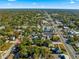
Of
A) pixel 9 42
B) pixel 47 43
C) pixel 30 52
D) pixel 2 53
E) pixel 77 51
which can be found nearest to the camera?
pixel 30 52

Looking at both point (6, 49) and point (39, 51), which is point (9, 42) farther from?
point (39, 51)

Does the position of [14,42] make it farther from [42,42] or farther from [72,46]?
[72,46]

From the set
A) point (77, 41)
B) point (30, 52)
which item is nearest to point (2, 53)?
point (30, 52)

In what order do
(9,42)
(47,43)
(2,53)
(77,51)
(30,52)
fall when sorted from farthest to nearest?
(9,42) → (47,43) → (77,51) → (2,53) → (30,52)

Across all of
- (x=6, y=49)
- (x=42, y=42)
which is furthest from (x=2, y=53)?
(x=42, y=42)

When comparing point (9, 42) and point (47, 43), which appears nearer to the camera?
point (47, 43)

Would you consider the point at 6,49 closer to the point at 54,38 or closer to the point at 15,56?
the point at 15,56

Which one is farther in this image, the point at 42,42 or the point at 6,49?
the point at 42,42

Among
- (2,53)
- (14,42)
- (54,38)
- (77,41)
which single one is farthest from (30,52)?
(77,41)
